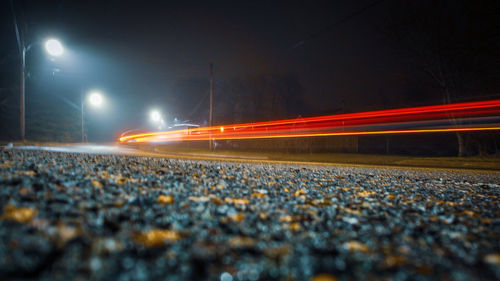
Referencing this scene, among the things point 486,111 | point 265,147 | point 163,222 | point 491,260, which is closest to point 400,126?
point 486,111

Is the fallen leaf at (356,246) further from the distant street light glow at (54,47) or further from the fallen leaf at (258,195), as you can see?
the distant street light glow at (54,47)

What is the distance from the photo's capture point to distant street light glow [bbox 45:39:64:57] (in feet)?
45.5

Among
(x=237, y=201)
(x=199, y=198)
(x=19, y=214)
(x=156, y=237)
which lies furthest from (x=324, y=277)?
(x=19, y=214)

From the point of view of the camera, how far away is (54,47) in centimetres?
1396

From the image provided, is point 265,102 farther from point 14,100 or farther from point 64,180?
point 64,180

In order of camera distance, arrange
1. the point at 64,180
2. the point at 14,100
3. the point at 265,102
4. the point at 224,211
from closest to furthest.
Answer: the point at 224,211 → the point at 64,180 → the point at 14,100 → the point at 265,102

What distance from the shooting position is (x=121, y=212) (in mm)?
2170

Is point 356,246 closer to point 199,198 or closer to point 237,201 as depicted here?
point 237,201

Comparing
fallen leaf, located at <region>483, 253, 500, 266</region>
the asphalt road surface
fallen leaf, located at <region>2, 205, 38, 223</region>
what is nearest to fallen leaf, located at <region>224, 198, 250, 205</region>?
the asphalt road surface

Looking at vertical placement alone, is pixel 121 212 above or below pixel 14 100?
below

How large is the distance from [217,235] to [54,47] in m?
17.2

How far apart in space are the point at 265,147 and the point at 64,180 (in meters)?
25.8

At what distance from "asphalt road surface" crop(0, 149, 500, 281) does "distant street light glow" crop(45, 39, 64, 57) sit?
14289mm

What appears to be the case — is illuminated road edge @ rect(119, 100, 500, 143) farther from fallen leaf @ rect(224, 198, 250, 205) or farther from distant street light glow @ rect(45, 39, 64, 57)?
fallen leaf @ rect(224, 198, 250, 205)
